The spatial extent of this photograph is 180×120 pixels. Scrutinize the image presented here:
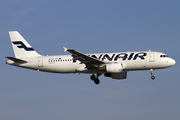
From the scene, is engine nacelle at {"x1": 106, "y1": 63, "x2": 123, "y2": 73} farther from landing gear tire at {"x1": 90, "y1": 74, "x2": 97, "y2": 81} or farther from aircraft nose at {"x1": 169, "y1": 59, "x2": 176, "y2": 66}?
aircraft nose at {"x1": 169, "y1": 59, "x2": 176, "y2": 66}

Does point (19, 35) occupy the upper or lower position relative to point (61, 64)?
upper

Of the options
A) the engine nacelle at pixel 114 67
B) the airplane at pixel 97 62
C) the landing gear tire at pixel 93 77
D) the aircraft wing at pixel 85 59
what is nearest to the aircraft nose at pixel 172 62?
the airplane at pixel 97 62

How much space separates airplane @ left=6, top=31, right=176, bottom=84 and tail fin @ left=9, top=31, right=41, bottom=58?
0.17 metres

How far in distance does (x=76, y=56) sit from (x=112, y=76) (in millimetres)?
8530

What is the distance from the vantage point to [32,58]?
48.9 m

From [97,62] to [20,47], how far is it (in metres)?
14.2

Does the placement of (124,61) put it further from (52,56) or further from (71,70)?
(52,56)

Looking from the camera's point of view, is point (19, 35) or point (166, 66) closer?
point (166, 66)

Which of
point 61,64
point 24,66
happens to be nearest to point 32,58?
point 24,66

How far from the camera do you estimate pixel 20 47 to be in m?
51.7

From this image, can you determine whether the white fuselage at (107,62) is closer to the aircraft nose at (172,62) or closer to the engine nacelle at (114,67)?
the aircraft nose at (172,62)

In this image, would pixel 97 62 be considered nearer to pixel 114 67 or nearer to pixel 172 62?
pixel 114 67

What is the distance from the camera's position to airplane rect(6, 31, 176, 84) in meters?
44.9

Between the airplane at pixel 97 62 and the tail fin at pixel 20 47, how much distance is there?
6.6 inches
